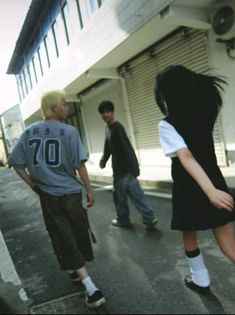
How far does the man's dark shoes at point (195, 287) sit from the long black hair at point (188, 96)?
4.32 ft

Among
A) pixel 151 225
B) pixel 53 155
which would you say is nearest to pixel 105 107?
pixel 151 225

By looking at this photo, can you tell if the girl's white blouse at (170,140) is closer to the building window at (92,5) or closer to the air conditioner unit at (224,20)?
the air conditioner unit at (224,20)

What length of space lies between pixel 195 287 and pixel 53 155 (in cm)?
162

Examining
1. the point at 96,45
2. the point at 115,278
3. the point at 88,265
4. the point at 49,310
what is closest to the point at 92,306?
the point at 49,310

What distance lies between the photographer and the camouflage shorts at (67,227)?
3354 millimetres

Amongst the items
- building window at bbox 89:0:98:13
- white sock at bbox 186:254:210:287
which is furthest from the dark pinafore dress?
→ building window at bbox 89:0:98:13

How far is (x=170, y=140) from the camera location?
2.69 metres

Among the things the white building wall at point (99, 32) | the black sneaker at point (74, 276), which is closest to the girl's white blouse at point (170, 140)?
the black sneaker at point (74, 276)

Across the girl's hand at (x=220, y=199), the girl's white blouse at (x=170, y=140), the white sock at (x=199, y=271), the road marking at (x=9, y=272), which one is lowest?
the road marking at (x=9, y=272)

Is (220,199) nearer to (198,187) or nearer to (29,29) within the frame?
(198,187)

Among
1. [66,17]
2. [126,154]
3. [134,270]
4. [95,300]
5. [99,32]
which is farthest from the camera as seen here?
[66,17]

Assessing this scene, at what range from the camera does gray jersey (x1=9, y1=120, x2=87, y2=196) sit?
3342mm

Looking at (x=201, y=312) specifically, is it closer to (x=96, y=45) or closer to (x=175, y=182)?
(x=175, y=182)

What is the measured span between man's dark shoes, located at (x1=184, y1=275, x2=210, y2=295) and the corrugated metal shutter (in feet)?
21.0
